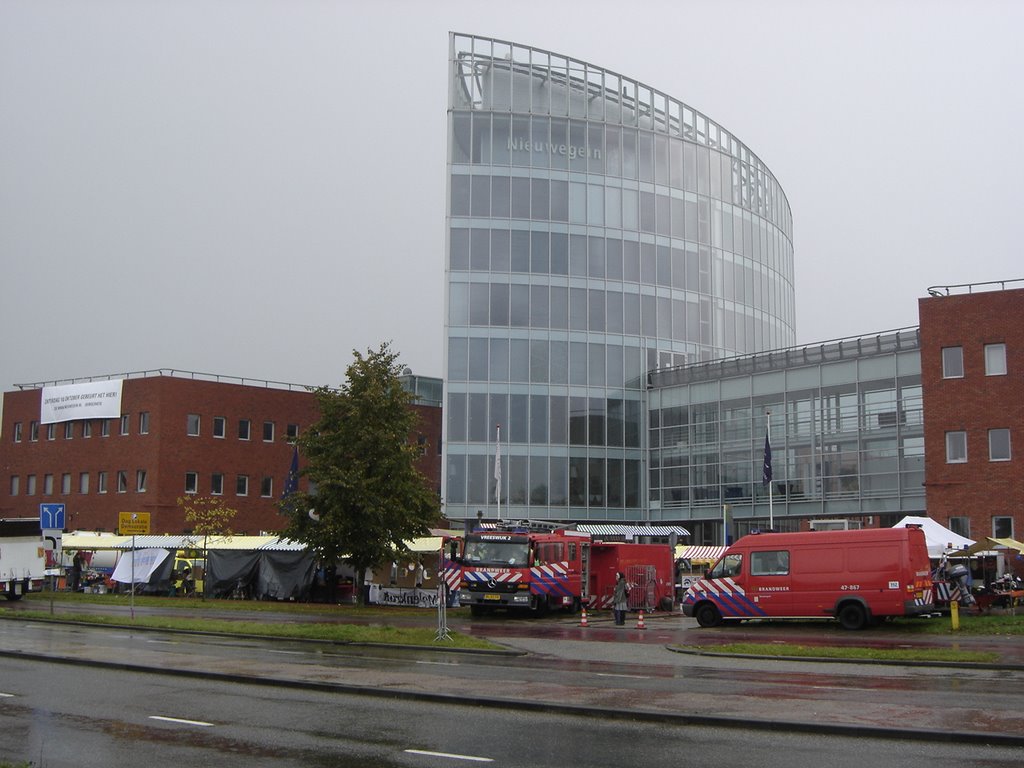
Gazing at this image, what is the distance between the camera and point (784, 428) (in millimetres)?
55250

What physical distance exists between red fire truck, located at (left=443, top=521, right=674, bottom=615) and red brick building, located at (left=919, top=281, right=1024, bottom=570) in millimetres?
12177

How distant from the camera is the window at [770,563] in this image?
29.6 meters

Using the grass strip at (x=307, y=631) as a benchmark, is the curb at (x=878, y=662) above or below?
above

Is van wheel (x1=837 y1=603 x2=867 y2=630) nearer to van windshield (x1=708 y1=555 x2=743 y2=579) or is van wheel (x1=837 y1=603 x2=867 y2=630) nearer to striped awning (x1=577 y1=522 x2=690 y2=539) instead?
van windshield (x1=708 y1=555 x2=743 y2=579)

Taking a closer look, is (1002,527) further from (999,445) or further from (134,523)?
(134,523)

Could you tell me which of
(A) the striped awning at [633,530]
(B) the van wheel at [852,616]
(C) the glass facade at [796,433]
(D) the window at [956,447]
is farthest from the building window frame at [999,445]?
(A) the striped awning at [633,530]

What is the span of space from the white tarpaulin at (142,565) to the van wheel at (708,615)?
26.1 meters

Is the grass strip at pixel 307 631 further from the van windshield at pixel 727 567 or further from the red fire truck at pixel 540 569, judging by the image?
the van windshield at pixel 727 567

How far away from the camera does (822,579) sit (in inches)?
1143

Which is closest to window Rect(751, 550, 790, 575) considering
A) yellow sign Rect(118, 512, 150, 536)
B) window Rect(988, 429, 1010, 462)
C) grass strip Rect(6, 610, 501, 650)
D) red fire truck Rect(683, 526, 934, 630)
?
red fire truck Rect(683, 526, 934, 630)

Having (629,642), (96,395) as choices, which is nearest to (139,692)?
(629,642)

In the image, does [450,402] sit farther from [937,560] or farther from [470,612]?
[937,560]

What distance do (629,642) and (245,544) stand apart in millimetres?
27876

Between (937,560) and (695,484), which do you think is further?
(695,484)
